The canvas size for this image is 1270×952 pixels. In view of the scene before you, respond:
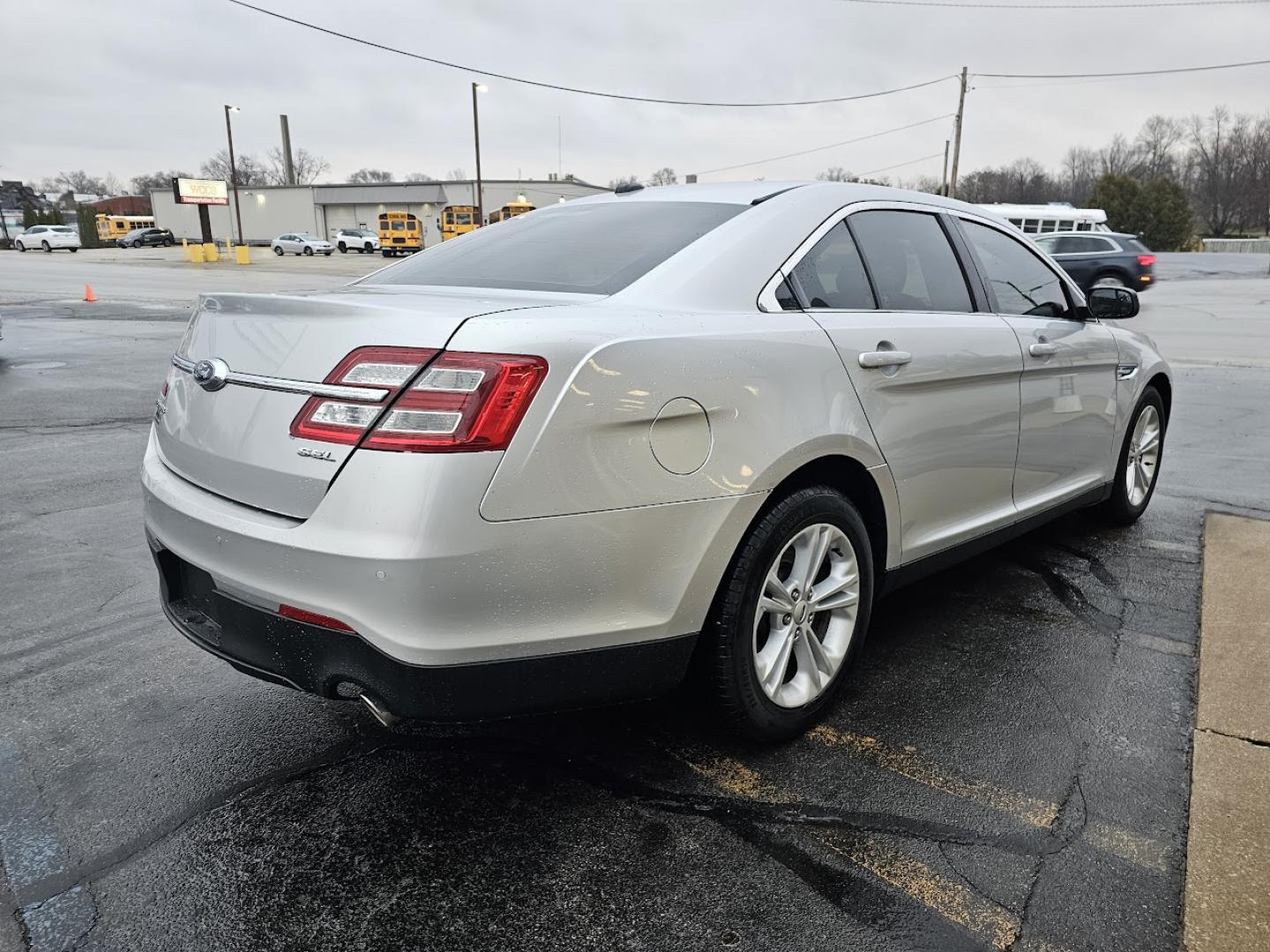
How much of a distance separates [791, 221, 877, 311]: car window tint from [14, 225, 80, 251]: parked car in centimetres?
7086

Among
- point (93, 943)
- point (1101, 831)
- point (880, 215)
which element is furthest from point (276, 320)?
point (1101, 831)

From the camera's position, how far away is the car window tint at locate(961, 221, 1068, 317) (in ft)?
12.6

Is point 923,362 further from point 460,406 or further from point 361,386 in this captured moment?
point 361,386

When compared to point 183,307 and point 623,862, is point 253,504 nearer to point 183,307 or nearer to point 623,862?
point 623,862

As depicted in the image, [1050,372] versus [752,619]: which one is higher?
[1050,372]

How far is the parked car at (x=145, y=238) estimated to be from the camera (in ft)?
215

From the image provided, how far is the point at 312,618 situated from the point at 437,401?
0.58m

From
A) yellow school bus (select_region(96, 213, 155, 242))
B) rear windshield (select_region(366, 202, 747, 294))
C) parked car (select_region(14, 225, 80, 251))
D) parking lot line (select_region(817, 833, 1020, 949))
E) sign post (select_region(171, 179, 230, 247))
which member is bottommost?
parking lot line (select_region(817, 833, 1020, 949))

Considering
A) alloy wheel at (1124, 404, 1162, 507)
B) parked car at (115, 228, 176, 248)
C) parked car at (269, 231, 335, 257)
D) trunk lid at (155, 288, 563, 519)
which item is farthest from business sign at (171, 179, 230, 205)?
trunk lid at (155, 288, 563, 519)

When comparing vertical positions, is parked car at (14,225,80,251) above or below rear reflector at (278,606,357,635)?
above

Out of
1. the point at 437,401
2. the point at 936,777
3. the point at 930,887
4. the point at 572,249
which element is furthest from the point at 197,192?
the point at 930,887

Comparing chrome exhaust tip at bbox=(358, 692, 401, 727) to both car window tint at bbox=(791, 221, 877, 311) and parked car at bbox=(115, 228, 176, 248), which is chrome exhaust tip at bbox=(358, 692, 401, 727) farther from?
parked car at bbox=(115, 228, 176, 248)

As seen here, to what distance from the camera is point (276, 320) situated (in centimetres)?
236

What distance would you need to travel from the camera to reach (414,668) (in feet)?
6.78
